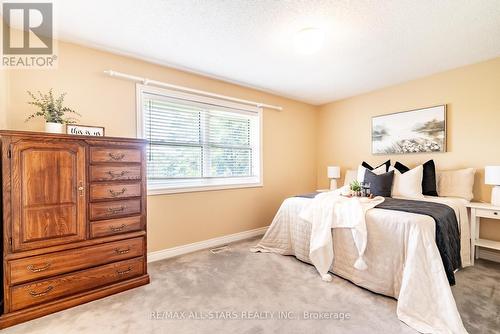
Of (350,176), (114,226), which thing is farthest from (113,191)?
(350,176)

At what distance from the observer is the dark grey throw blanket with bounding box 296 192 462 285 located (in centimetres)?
185

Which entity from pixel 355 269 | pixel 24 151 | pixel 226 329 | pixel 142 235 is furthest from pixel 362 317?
pixel 24 151

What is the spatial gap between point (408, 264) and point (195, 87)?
3.08 meters

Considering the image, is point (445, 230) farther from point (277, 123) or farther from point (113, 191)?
point (113, 191)

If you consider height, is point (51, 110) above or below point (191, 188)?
above

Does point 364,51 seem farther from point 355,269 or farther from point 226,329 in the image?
point 226,329

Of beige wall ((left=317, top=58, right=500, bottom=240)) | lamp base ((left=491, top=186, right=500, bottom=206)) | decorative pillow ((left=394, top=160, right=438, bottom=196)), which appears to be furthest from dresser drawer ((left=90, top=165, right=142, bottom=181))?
lamp base ((left=491, top=186, right=500, bottom=206))

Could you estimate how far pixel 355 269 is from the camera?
87.1 inches

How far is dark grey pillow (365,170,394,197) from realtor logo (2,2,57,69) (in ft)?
12.7

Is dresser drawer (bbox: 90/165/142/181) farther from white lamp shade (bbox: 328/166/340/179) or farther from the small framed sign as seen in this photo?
white lamp shade (bbox: 328/166/340/179)

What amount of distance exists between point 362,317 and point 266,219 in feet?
7.73

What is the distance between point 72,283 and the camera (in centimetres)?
192

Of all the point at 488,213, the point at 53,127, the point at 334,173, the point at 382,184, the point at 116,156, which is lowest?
the point at 488,213

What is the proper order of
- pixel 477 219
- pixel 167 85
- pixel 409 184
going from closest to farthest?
pixel 477 219
pixel 167 85
pixel 409 184
